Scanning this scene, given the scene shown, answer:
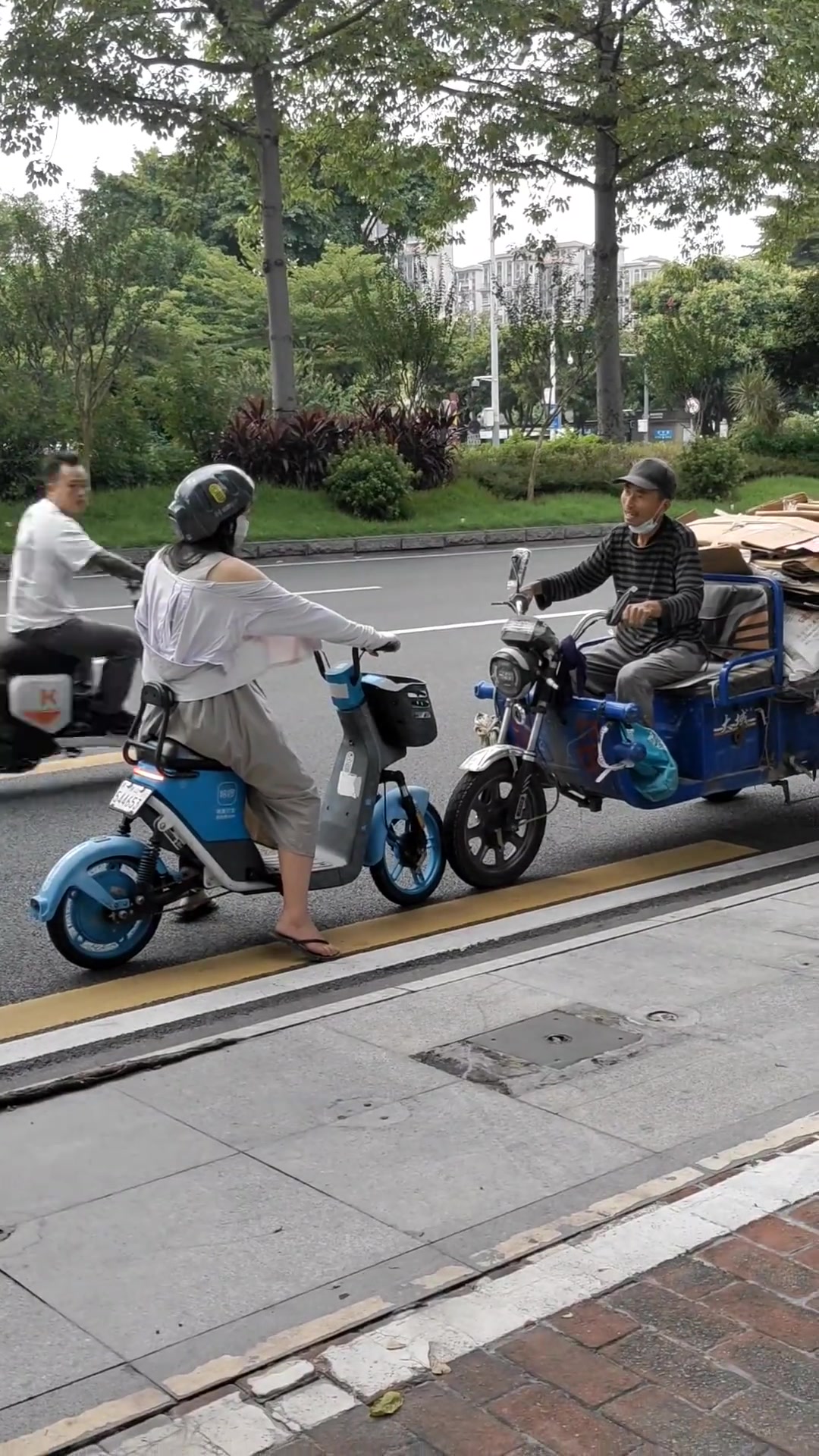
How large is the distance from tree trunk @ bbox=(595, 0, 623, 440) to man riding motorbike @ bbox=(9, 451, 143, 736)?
20.5 m

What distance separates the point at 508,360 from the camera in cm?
2875

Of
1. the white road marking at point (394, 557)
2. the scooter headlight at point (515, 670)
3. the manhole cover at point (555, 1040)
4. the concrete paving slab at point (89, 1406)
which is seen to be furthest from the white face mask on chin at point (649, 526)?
the white road marking at point (394, 557)

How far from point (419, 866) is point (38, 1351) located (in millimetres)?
3327

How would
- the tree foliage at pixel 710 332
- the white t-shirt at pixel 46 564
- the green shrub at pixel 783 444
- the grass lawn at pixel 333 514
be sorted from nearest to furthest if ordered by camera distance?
the white t-shirt at pixel 46 564 < the grass lawn at pixel 333 514 < the green shrub at pixel 783 444 < the tree foliage at pixel 710 332

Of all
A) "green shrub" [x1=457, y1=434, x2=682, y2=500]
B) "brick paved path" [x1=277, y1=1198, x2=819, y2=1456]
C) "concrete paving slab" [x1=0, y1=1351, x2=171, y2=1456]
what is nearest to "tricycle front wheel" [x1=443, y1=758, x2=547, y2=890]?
"brick paved path" [x1=277, y1=1198, x2=819, y2=1456]

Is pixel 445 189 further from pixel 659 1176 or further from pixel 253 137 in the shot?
pixel 659 1176

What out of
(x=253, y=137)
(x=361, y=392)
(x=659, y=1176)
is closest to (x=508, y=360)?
(x=361, y=392)

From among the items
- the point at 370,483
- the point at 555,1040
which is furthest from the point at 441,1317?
the point at 370,483

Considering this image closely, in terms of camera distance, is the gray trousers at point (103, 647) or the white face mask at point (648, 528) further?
the gray trousers at point (103, 647)

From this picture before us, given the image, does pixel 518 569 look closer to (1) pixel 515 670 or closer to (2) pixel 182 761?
(1) pixel 515 670

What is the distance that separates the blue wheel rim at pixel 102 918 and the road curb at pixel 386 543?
15.1 meters

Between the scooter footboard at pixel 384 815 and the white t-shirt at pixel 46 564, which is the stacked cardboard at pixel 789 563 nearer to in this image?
the scooter footboard at pixel 384 815

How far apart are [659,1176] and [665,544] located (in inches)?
145

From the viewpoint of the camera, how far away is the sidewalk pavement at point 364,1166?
3109 mm
